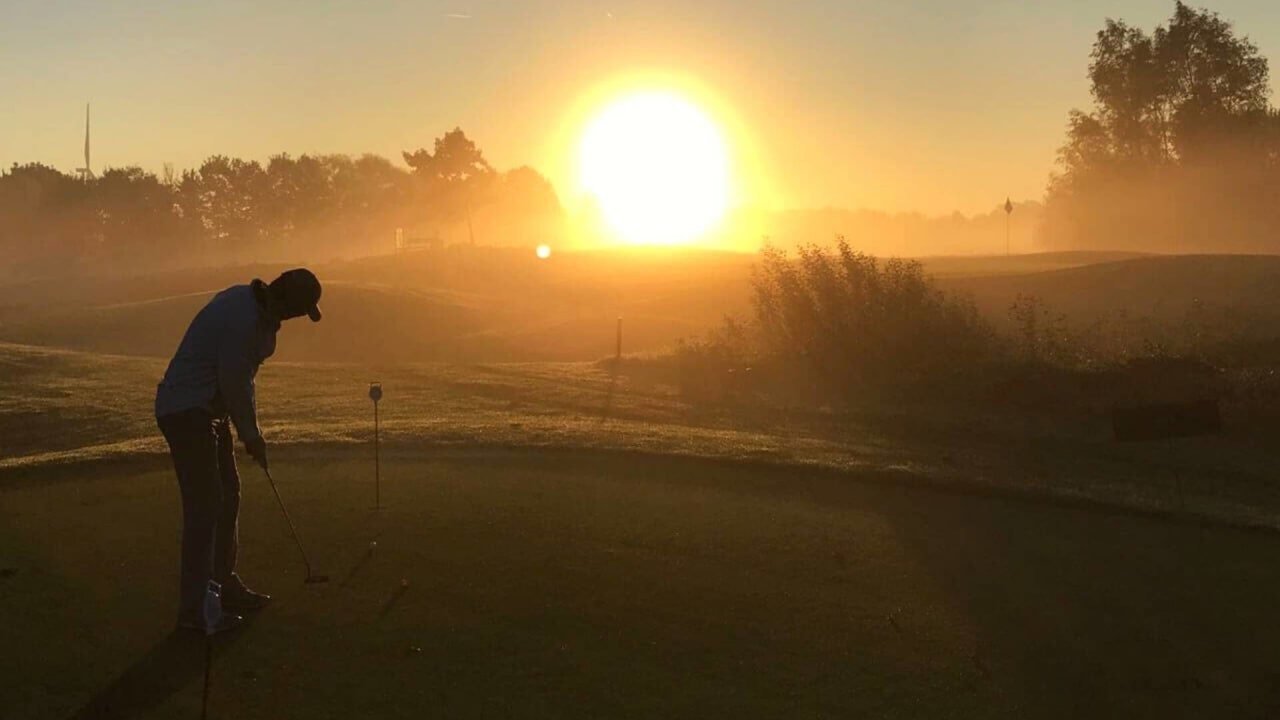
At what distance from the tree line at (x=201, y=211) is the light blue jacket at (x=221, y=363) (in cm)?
9915

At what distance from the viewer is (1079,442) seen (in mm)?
19578

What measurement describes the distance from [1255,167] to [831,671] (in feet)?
294

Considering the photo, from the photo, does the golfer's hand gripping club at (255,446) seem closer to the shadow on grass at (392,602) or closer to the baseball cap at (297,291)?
the baseball cap at (297,291)

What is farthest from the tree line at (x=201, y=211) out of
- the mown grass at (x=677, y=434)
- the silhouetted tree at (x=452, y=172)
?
the mown grass at (x=677, y=434)

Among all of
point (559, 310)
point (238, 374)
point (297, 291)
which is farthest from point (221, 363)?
point (559, 310)

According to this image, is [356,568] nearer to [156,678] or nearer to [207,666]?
[207,666]

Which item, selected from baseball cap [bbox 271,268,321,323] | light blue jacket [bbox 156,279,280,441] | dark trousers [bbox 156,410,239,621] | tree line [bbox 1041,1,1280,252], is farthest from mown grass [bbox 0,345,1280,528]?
tree line [bbox 1041,1,1280,252]

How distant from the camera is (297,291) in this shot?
8.09 m

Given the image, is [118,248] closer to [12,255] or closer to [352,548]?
[12,255]

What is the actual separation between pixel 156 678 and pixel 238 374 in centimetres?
224

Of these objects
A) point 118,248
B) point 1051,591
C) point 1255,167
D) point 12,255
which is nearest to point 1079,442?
point 1051,591

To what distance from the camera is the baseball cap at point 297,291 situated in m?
8.06

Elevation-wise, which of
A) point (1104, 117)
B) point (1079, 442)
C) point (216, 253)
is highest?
point (1104, 117)

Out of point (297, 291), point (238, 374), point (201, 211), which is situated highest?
point (201, 211)
